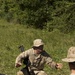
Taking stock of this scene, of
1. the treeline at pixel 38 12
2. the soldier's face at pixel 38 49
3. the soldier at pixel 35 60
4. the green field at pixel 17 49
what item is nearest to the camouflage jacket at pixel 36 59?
the soldier at pixel 35 60

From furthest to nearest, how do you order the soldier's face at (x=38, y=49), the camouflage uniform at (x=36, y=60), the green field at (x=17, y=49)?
the green field at (x=17, y=49) → the camouflage uniform at (x=36, y=60) → the soldier's face at (x=38, y=49)

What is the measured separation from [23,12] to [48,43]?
1220 cm

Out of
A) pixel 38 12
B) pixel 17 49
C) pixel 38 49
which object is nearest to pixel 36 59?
pixel 38 49

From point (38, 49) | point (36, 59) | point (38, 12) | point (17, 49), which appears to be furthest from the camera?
point (38, 12)

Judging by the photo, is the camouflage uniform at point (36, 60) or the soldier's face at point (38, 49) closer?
the soldier's face at point (38, 49)

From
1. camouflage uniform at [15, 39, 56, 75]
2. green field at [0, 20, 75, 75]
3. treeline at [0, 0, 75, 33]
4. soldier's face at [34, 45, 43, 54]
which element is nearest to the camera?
soldier's face at [34, 45, 43, 54]

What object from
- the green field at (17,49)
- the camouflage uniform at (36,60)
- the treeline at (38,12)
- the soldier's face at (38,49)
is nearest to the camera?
the soldier's face at (38,49)

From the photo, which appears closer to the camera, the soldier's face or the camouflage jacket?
the soldier's face

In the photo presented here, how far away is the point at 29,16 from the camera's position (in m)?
31.0

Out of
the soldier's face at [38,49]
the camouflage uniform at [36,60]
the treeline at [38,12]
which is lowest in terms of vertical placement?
the treeline at [38,12]

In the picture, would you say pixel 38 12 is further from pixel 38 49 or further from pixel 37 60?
pixel 38 49

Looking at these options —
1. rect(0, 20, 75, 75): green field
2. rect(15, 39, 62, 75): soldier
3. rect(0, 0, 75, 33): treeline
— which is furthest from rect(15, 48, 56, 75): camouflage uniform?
rect(0, 0, 75, 33): treeline

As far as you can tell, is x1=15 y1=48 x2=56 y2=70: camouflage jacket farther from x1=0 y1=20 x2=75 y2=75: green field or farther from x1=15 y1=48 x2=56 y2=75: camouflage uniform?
x1=0 y1=20 x2=75 y2=75: green field

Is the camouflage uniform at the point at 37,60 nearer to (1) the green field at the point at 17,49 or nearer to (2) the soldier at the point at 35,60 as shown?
(2) the soldier at the point at 35,60
